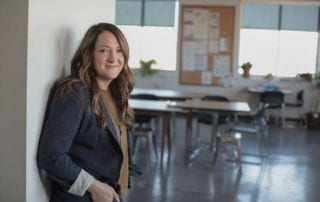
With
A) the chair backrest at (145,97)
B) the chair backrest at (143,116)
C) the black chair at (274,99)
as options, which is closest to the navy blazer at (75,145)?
the chair backrest at (143,116)

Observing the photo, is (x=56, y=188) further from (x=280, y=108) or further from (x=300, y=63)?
(x=300, y=63)

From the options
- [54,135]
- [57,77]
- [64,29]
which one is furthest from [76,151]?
[64,29]

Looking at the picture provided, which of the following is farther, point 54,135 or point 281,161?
point 281,161

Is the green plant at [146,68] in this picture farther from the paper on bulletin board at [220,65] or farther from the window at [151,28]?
the paper on bulletin board at [220,65]

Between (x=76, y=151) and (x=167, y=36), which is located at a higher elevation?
(x=167, y=36)

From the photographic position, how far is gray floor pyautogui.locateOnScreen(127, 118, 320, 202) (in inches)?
168

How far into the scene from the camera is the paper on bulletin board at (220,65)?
30.8 feet

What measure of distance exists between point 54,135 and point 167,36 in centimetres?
857

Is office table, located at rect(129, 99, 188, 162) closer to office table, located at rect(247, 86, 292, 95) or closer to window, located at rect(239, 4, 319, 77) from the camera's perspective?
office table, located at rect(247, 86, 292, 95)

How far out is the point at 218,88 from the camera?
31.0 ft

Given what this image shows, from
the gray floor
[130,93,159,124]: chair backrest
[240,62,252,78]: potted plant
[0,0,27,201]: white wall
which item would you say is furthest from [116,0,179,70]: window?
[0,0,27,201]: white wall

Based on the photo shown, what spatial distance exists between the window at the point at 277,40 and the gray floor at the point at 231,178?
10.9 ft

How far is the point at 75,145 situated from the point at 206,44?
8.22 meters

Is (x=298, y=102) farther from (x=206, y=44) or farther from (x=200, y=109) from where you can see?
(x=200, y=109)
